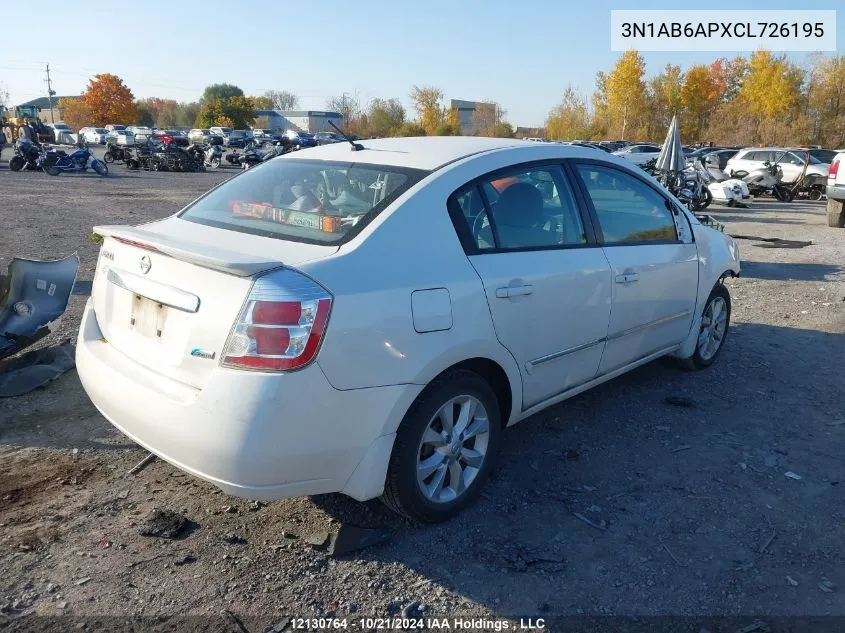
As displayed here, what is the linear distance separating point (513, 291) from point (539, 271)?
253 mm

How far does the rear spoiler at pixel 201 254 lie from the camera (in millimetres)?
2586

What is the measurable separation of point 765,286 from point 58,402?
319 inches

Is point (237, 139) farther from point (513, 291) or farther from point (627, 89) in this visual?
point (513, 291)

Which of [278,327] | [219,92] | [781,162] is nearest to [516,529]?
[278,327]

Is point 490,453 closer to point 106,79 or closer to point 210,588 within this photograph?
point 210,588

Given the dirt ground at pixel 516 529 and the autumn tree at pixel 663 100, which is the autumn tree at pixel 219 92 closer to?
the autumn tree at pixel 663 100

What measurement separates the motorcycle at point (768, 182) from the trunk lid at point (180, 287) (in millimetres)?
22214

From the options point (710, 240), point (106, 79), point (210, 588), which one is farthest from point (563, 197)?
point (106, 79)

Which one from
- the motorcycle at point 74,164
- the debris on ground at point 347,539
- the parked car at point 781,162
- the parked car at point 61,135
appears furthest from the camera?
the parked car at point 61,135

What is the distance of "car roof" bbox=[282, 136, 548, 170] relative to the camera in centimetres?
345

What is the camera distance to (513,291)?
10.7 feet

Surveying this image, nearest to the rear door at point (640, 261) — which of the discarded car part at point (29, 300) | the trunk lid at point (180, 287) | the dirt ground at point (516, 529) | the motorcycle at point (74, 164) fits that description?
the dirt ground at point (516, 529)

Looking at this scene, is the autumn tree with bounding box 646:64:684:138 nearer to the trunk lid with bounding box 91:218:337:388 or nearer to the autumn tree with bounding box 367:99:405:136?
the autumn tree with bounding box 367:99:405:136

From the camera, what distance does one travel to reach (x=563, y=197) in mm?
3861
